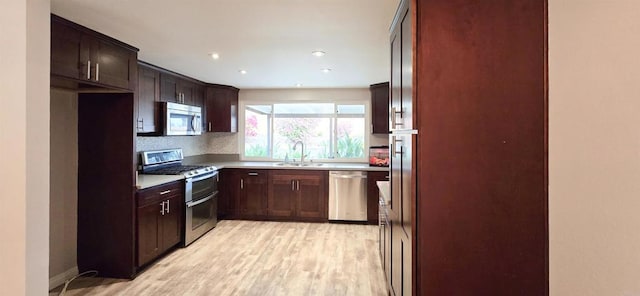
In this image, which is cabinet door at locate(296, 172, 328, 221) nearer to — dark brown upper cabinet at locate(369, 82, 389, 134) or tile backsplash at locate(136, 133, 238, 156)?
dark brown upper cabinet at locate(369, 82, 389, 134)

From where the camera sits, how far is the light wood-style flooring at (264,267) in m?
2.82

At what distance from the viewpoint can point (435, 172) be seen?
1.46 m

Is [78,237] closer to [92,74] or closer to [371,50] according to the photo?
[92,74]

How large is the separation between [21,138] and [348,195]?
150 inches

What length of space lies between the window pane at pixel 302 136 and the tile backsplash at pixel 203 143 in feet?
2.51

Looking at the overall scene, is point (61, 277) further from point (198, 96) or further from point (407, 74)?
point (407, 74)

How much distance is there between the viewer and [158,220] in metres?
3.33

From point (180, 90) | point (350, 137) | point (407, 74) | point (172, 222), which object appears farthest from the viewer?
point (350, 137)

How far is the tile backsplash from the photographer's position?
4.57 meters

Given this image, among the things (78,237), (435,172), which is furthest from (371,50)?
(78,237)
